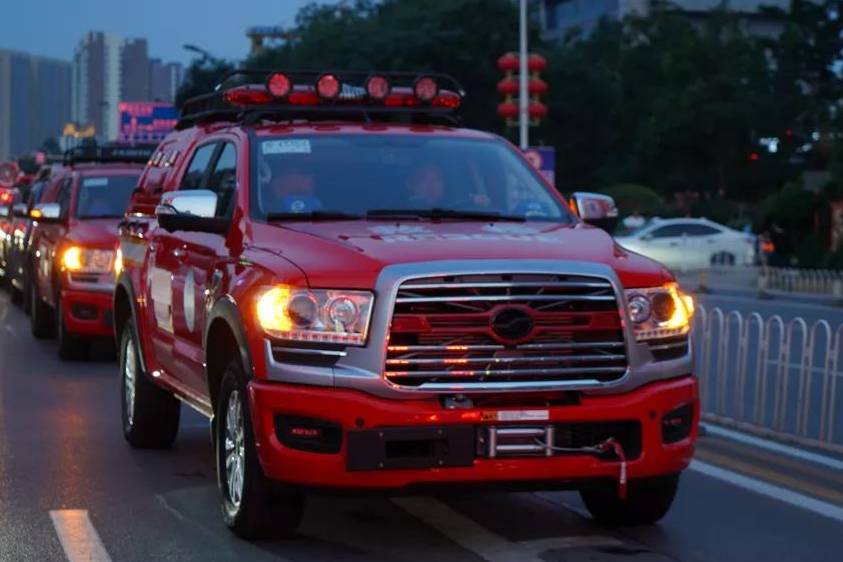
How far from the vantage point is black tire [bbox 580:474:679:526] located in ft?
26.1

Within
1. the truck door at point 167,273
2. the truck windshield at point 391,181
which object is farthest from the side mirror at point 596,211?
the truck door at point 167,273

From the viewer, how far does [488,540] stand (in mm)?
7898

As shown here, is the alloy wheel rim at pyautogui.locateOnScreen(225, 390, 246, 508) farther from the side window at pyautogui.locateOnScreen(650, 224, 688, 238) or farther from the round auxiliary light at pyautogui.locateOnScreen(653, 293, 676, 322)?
the side window at pyautogui.locateOnScreen(650, 224, 688, 238)

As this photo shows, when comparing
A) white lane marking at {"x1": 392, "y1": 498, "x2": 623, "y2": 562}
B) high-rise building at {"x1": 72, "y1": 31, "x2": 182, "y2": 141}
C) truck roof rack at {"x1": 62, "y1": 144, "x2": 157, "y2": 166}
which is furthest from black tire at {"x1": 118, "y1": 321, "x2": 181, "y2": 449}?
high-rise building at {"x1": 72, "y1": 31, "x2": 182, "y2": 141}

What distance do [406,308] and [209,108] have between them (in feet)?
13.0

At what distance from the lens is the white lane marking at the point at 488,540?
24.8 ft

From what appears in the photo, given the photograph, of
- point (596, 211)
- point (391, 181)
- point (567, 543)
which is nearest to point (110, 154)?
point (391, 181)

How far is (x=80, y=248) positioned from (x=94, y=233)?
0.94ft

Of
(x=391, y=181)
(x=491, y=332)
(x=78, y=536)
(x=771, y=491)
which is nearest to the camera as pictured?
(x=491, y=332)

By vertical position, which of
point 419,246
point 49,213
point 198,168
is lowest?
point 49,213

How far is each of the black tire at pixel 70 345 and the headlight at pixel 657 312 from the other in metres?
10.4

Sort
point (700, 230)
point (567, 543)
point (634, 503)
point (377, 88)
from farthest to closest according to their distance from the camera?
point (700, 230) < point (377, 88) < point (634, 503) < point (567, 543)

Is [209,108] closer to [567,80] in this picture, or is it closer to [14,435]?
[14,435]

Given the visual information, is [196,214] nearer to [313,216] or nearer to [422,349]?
[313,216]
